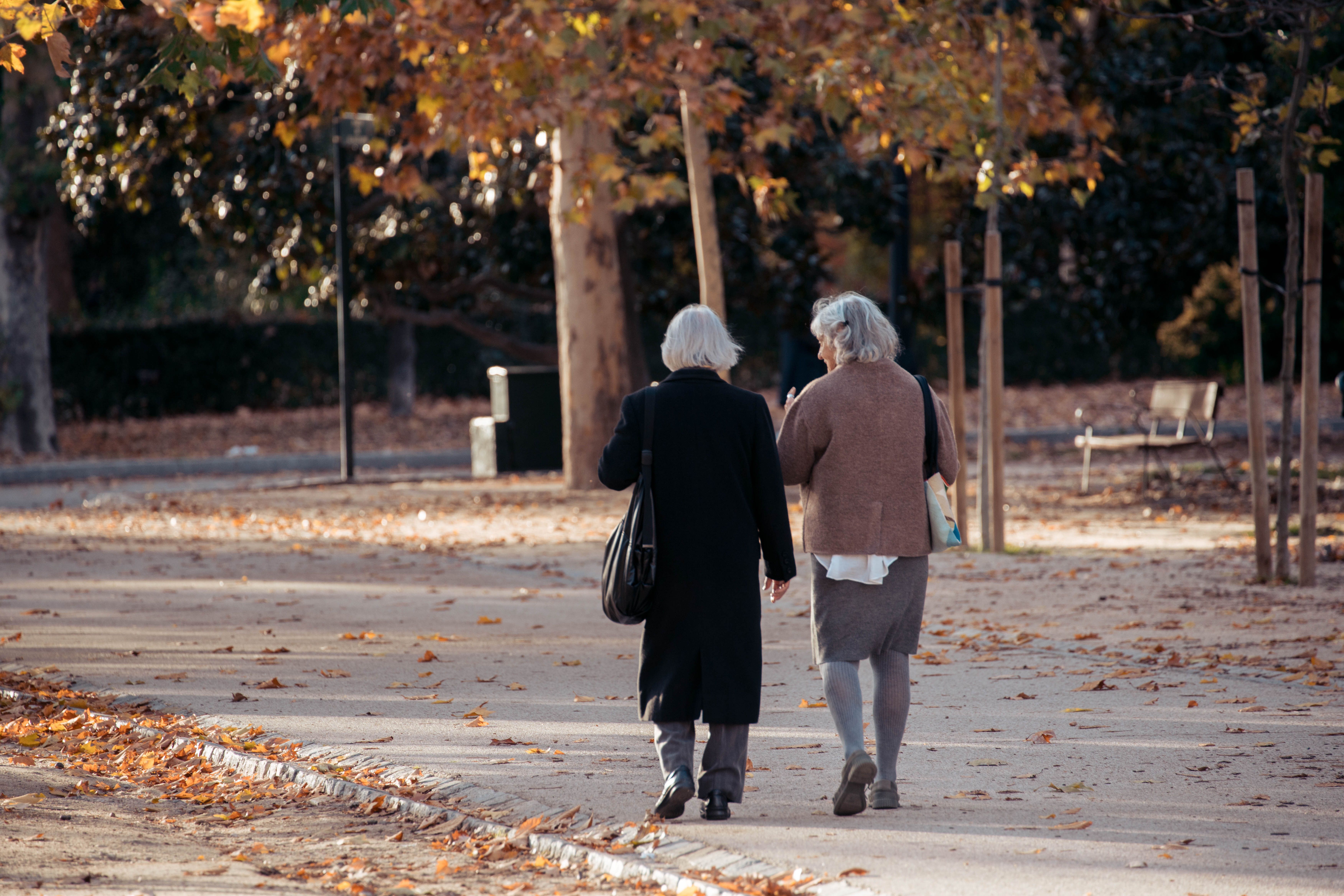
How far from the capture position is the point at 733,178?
18.9m

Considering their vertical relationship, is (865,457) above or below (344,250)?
below

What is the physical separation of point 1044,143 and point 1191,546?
8.94 meters

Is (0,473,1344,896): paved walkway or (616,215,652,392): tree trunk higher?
(616,215,652,392): tree trunk

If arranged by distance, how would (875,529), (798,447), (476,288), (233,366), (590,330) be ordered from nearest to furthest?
(875,529), (798,447), (590,330), (476,288), (233,366)

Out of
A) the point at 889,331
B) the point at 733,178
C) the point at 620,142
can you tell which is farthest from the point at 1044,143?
the point at 889,331

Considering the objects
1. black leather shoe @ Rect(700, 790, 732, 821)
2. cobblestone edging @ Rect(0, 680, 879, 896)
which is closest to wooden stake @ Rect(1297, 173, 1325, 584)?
black leather shoe @ Rect(700, 790, 732, 821)

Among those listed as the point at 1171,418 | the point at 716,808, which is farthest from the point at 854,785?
the point at 1171,418

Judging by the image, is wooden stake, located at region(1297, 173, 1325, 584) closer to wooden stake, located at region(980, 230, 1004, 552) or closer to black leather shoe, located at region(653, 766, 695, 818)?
wooden stake, located at region(980, 230, 1004, 552)

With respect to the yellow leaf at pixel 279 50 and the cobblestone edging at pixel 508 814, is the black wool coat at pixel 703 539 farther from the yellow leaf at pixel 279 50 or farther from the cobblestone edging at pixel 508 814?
the yellow leaf at pixel 279 50

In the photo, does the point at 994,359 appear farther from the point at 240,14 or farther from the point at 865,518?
the point at 865,518

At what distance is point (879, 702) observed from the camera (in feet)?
16.2

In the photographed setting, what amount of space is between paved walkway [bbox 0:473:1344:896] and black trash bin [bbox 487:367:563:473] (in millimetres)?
5970

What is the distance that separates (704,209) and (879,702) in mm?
9175

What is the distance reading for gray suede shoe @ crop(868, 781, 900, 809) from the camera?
4812 millimetres
